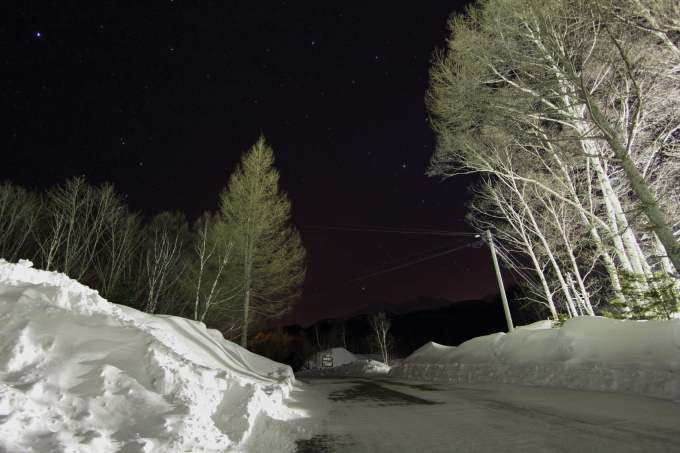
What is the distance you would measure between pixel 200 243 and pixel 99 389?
1443 cm

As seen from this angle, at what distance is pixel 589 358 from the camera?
7.61 metres

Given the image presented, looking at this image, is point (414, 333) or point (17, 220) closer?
point (17, 220)

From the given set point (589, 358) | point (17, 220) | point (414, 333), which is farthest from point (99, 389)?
point (414, 333)

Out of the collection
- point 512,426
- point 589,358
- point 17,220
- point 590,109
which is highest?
point 17,220

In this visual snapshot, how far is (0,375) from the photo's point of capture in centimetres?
315

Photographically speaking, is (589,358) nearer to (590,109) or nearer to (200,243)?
(590,109)

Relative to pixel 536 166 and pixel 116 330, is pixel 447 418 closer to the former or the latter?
pixel 116 330

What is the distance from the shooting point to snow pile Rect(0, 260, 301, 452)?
2.81 meters

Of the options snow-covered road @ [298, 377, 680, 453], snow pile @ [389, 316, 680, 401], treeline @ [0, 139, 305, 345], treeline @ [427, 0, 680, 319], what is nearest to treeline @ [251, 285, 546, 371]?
treeline @ [0, 139, 305, 345]

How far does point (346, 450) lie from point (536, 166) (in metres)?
13.6

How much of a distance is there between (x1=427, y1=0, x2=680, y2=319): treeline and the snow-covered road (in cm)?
403

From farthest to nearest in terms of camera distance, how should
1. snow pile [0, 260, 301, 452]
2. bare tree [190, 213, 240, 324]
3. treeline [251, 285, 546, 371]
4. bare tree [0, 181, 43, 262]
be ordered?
1. treeline [251, 285, 546, 371]
2. bare tree [0, 181, 43, 262]
3. bare tree [190, 213, 240, 324]
4. snow pile [0, 260, 301, 452]

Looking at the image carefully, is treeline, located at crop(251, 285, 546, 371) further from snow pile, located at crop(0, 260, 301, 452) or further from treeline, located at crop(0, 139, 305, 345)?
snow pile, located at crop(0, 260, 301, 452)

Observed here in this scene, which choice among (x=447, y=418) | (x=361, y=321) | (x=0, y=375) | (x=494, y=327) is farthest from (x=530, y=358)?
(x=361, y=321)
